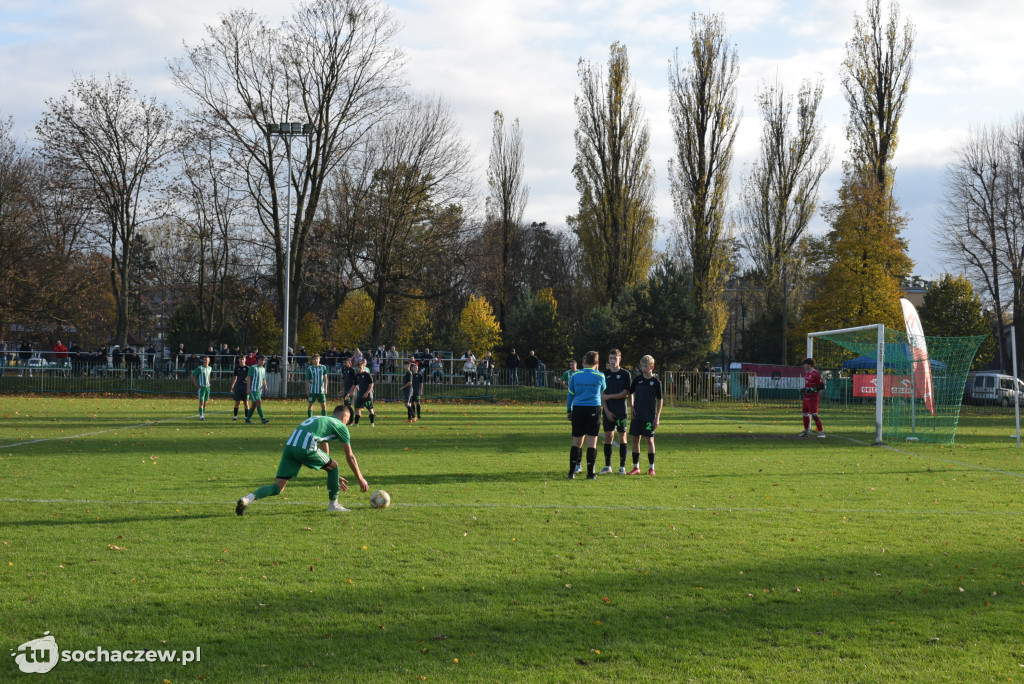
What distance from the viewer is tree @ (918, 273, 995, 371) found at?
51844 millimetres

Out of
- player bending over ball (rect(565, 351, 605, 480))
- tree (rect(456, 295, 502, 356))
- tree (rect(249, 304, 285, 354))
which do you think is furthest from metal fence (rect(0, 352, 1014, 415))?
tree (rect(249, 304, 285, 354))

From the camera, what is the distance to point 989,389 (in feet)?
133

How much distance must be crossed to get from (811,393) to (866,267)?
76.6ft

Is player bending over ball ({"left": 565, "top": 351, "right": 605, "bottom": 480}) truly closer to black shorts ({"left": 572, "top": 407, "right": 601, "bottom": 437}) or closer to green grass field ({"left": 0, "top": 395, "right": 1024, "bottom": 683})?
black shorts ({"left": 572, "top": 407, "right": 601, "bottom": 437})

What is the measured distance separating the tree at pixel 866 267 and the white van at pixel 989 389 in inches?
174

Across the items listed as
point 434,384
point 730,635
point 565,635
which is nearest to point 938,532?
point 730,635

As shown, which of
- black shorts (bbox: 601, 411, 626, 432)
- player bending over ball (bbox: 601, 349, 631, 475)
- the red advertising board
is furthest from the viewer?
the red advertising board

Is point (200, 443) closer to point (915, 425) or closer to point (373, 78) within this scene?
point (915, 425)

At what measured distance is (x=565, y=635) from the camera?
5430mm

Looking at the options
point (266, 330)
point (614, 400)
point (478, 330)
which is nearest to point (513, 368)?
point (478, 330)

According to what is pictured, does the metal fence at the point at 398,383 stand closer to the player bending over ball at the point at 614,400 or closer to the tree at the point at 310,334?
the player bending over ball at the point at 614,400

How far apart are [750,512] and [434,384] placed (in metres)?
27.9

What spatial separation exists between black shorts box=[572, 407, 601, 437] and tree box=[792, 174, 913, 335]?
107ft

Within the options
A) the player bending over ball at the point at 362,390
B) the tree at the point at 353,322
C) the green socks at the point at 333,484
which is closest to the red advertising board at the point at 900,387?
the player bending over ball at the point at 362,390
